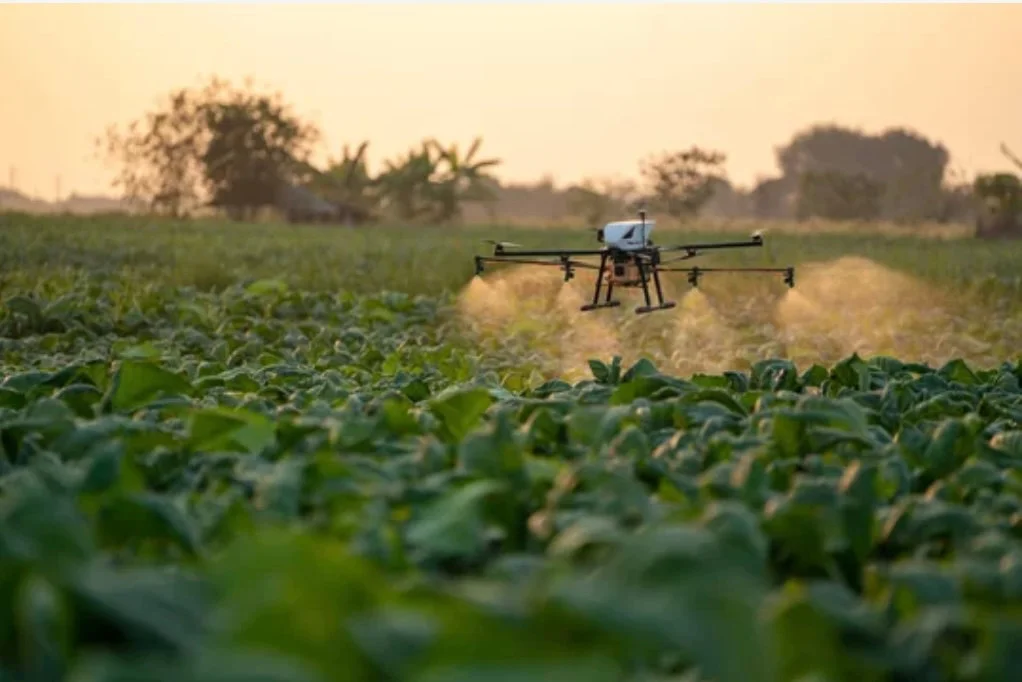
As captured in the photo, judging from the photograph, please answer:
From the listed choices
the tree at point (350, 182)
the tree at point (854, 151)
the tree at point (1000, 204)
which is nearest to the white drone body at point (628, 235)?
the tree at point (1000, 204)

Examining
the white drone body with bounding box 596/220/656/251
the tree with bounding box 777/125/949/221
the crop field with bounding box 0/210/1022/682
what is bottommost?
the crop field with bounding box 0/210/1022/682

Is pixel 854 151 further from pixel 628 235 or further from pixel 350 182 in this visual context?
pixel 628 235

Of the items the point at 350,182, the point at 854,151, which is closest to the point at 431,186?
the point at 350,182

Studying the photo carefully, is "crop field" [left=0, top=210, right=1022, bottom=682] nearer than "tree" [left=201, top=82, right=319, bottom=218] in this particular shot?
Yes

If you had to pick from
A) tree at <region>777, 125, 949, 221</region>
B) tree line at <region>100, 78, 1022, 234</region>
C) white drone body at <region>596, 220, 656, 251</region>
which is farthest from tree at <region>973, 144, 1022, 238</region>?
tree at <region>777, 125, 949, 221</region>

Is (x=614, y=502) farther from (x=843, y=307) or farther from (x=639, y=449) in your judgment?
(x=843, y=307)

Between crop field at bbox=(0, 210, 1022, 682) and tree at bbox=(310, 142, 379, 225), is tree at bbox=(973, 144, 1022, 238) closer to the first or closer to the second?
tree at bbox=(310, 142, 379, 225)

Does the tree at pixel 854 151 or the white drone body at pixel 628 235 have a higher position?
the tree at pixel 854 151

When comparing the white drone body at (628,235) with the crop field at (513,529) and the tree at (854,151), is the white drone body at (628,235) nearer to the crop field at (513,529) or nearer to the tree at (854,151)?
the crop field at (513,529)

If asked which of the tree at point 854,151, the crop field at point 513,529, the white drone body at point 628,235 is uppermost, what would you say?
the tree at point 854,151
